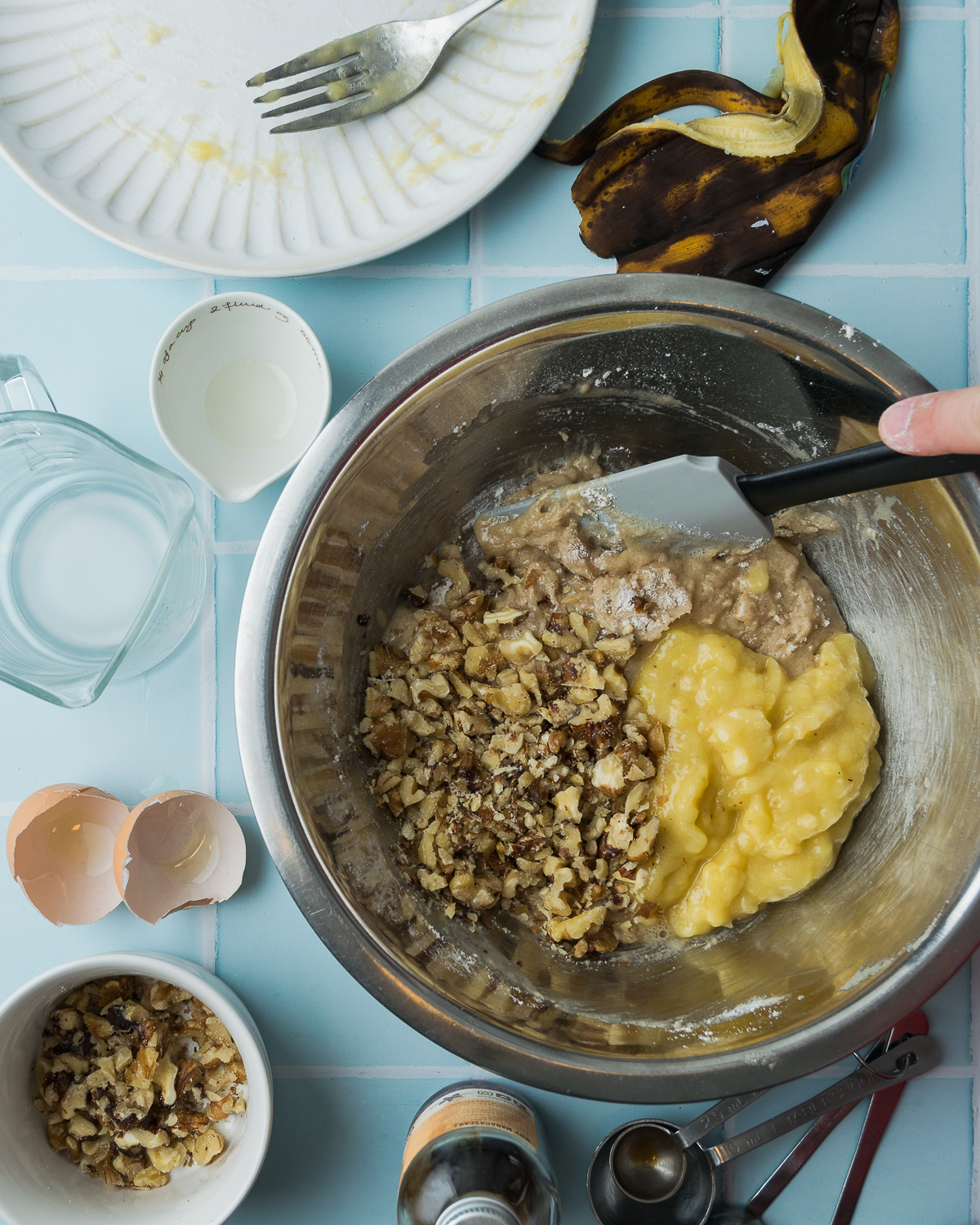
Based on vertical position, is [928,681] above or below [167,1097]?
above

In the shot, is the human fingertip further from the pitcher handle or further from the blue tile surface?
the pitcher handle

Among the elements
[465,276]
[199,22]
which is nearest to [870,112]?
[465,276]

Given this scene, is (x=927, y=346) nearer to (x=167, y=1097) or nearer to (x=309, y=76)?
(x=309, y=76)

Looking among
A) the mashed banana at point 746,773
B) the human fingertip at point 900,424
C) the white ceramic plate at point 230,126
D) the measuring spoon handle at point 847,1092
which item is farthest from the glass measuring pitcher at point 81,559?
the measuring spoon handle at point 847,1092

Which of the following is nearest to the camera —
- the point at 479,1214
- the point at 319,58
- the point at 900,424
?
the point at 900,424

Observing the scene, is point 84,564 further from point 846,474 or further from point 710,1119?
point 710,1119

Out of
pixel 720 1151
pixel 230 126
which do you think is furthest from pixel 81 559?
pixel 720 1151
